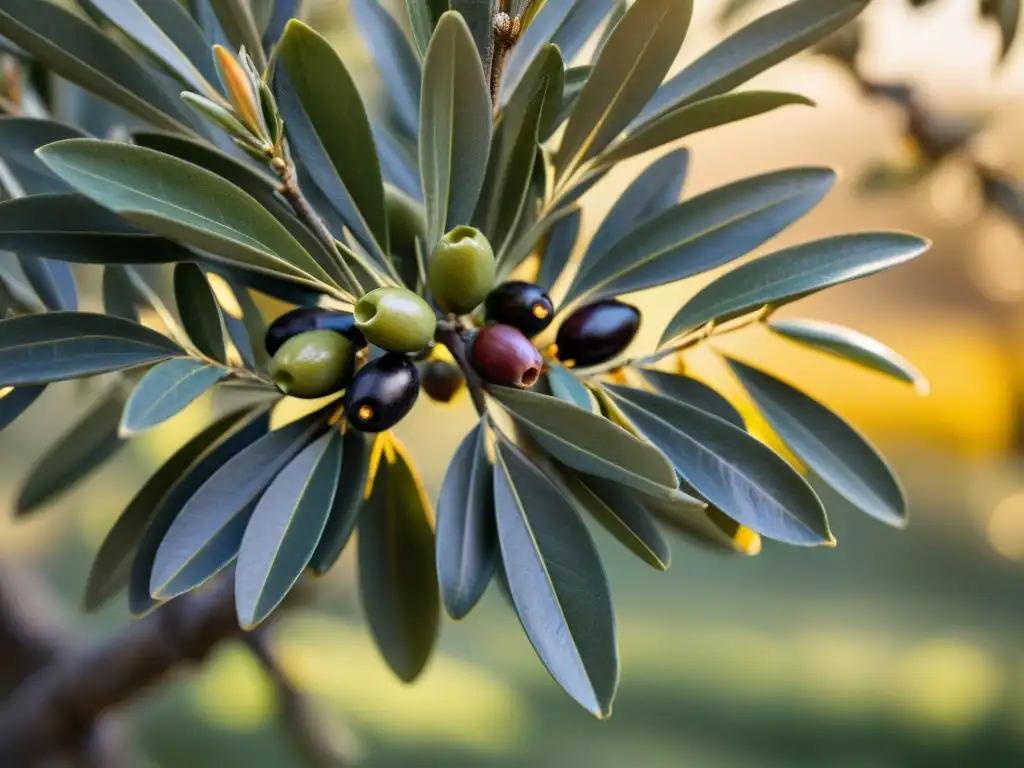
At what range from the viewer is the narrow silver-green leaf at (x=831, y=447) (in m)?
0.43

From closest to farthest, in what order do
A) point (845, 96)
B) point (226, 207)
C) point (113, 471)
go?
point (226, 207)
point (845, 96)
point (113, 471)

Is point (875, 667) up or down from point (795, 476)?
down

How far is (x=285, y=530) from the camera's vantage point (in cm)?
37

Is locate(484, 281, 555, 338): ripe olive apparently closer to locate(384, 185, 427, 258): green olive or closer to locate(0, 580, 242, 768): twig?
locate(384, 185, 427, 258): green olive

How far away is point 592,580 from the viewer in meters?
0.37

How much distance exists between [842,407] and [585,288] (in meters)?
1.17

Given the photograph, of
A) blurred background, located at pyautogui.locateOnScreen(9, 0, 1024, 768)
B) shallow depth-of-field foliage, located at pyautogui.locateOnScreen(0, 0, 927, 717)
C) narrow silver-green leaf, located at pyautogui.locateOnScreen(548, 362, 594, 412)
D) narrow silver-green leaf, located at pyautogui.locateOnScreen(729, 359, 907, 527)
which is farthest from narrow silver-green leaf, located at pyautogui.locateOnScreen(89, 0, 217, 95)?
blurred background, located at pyautogui.locateOnScreen(9, 0, 1024, 768)

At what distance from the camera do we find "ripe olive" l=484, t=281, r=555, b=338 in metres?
0.40

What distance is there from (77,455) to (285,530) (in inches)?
12.2

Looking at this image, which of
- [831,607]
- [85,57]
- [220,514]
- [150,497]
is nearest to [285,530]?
[220,514]

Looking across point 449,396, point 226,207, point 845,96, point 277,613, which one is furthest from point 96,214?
point 845,96

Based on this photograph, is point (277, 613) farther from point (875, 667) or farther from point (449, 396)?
point (875, 667)

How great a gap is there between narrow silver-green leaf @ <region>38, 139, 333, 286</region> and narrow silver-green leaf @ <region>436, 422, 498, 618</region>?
123 mm

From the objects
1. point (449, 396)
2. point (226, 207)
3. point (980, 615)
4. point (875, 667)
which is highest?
point (226, 207)
